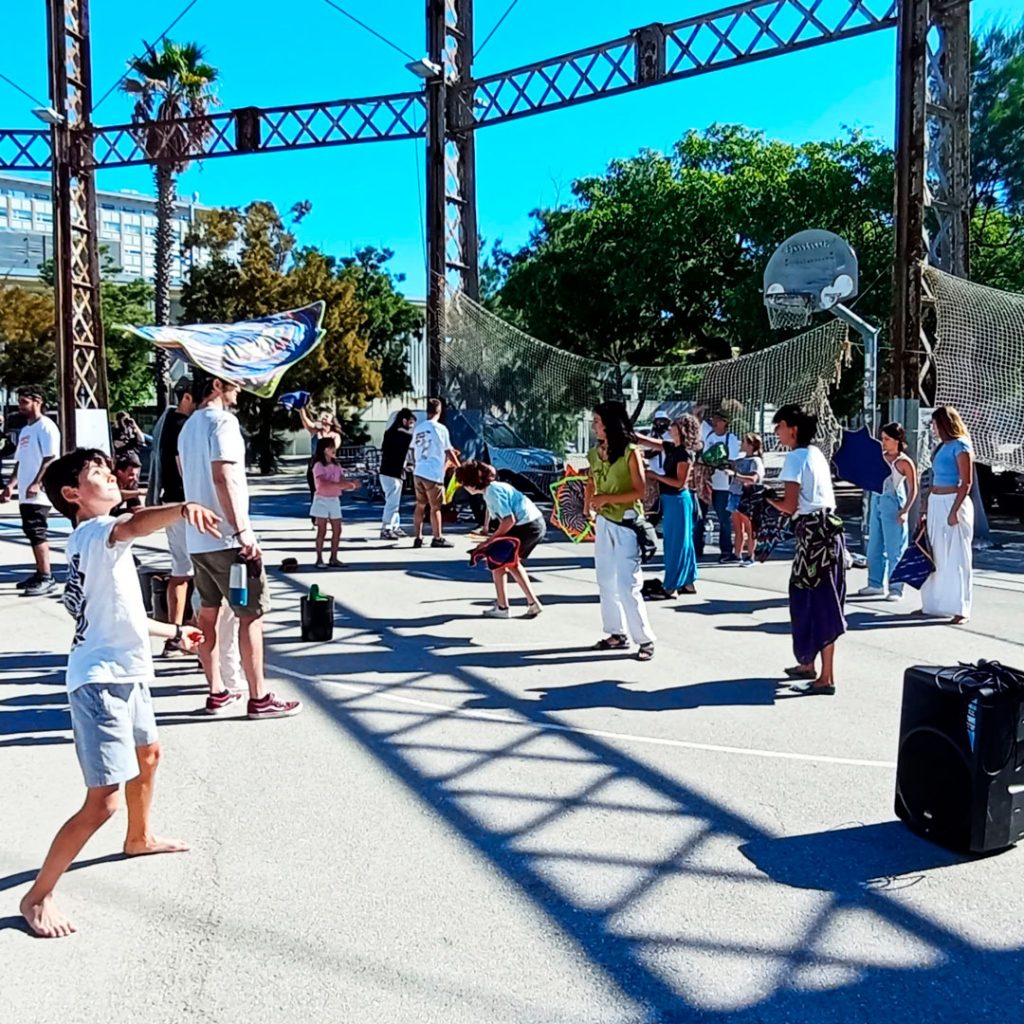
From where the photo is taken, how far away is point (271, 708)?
19.1 ft

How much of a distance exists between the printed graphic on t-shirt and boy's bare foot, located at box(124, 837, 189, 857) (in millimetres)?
982

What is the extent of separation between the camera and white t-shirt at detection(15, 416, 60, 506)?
32.0 ft

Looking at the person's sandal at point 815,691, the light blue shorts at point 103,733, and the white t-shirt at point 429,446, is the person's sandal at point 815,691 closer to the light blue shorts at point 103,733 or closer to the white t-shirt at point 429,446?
the light blue shorts at point 103,733

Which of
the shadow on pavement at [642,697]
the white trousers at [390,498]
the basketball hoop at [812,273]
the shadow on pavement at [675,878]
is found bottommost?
the shadow on pavement at [675,878]

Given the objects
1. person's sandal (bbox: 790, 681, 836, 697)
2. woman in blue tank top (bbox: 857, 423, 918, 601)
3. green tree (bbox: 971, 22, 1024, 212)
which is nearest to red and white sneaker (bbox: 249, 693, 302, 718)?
person's sandal (bbox: 790, 681, 836, 697)

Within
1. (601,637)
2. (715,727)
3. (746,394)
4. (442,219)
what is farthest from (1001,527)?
(715,727)

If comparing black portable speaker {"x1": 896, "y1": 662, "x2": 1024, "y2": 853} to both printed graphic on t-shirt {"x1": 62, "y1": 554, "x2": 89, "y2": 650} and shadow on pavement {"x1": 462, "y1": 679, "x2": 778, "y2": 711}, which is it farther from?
printed graphic on t-shirt {"x1": 62, "y1": 554, "x2": 89, "y2": 650}

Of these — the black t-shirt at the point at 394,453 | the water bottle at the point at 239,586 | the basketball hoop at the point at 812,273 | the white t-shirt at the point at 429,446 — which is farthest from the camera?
the black t-shirt at the point at 394,453

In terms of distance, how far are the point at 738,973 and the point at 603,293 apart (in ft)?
79.0

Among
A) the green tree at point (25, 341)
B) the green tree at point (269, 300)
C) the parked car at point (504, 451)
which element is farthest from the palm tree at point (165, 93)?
the parked car at point (504, 451)

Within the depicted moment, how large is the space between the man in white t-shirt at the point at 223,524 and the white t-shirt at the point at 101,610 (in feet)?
6.22

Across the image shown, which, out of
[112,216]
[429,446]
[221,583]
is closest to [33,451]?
[429,446]

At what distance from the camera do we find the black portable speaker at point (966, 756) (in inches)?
149

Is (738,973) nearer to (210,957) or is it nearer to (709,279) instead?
(210,957)
